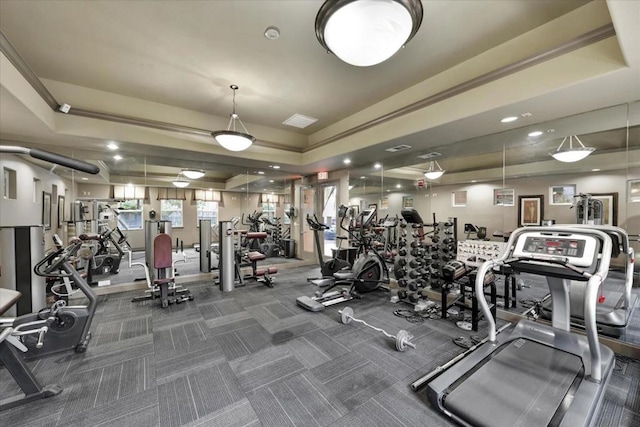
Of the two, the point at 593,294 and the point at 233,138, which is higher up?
the point at 233,138

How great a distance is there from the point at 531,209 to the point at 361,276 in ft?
8.90

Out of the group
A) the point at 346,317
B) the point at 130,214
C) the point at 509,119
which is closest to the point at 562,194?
the point at 509,119

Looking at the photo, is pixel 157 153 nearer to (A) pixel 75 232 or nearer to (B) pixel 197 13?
(A) pixel 75 232

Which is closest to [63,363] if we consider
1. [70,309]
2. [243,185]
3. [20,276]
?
[70,309]

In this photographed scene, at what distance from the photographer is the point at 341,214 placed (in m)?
4.68

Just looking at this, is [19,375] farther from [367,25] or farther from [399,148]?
[399,148]

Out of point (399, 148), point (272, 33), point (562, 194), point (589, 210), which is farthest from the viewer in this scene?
point (399, 148)

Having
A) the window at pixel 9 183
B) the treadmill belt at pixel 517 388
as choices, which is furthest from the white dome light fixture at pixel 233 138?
the treadmill belt at pixel 517 388

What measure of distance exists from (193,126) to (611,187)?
6273mm

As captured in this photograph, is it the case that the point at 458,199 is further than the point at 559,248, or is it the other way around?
the point at 458,199

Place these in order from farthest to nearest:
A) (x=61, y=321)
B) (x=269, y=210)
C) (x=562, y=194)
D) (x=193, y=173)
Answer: (x=269, y=210) → (x=193, y=173) → (x=562, y=194) → (x=61, y=321)

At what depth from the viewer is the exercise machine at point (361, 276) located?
4319 millimetres

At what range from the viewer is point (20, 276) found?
3410 mm

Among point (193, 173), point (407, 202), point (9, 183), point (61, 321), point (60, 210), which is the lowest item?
point (61, 321)
